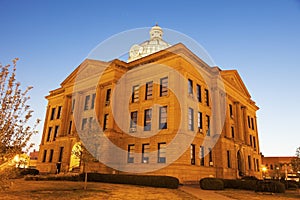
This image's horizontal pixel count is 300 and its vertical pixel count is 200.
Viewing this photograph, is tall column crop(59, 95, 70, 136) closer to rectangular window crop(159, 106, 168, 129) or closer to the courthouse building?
the courthouse building

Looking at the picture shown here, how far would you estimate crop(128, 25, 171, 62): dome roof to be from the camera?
166 ft

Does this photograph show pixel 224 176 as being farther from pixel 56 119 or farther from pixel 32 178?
pixel 56 119

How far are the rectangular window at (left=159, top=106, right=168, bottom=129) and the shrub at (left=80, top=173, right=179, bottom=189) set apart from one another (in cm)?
842

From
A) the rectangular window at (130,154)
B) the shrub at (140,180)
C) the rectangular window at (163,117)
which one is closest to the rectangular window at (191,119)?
the rectangular window at (163,117)

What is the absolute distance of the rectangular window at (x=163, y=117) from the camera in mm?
30380

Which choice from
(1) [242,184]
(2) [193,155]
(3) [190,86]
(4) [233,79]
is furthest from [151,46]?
(1) [242,184]

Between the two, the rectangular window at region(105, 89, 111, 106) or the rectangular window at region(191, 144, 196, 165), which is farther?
the rectangular window at region(105, 89, 111, 106)

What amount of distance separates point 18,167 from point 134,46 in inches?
1835

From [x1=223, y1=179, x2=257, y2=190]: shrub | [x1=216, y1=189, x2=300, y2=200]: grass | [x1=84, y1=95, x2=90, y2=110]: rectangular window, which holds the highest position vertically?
[x1=84, y1=95, x2=90, y2=110]: rectangular window

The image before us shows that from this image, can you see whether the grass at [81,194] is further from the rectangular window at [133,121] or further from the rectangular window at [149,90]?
the rectangular window at [149,90]

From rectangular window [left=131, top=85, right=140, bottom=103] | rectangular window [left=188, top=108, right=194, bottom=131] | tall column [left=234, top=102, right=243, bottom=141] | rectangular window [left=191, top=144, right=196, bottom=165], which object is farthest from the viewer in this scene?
tall column [left=234, top=102, right=243, bottom=141]

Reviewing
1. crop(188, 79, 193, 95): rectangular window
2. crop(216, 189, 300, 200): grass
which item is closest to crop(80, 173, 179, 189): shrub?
crop(216, 189, 300, 200): grass

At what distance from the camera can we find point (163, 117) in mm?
30984

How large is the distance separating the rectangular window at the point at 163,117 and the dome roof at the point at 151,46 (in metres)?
21.7
